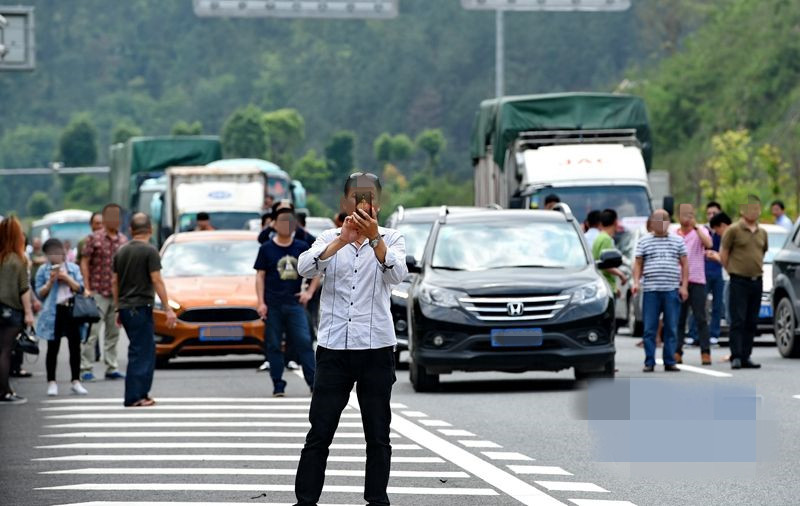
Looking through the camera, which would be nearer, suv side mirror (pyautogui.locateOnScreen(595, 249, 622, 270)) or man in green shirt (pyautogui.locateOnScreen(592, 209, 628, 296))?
suv side mirror (pyautogui.locateOnScreen(595, 249, 622, 270))

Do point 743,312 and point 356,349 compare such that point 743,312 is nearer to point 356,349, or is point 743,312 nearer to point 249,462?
point 249,462

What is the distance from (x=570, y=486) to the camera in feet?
37.0

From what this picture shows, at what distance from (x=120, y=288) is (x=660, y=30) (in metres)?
148

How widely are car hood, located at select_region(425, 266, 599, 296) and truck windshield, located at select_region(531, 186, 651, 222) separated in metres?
12.9

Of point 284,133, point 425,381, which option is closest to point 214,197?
point 425,381

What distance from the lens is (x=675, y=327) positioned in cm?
2100

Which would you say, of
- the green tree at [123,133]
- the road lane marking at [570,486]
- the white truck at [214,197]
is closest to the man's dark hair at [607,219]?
the road lane marking at [570,486]

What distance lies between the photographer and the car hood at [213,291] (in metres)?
23.8

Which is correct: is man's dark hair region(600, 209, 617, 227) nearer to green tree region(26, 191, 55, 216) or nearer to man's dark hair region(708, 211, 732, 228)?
man's dark hair region(708, 211, 732, 228)

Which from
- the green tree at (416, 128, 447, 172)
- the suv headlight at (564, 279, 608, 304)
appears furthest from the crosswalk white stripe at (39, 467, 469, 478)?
the green tree at (416, 128, 447, 172)

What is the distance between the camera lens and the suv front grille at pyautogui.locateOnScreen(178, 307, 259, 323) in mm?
23672

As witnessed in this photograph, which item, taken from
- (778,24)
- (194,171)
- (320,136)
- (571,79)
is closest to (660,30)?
(571,79)

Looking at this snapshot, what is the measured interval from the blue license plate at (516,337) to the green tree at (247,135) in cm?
15631

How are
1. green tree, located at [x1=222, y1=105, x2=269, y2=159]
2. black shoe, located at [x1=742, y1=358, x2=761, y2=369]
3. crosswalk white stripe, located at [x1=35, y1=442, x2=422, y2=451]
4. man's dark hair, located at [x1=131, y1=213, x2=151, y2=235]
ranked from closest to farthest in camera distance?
1. crosswalk white stripe, located at [x1=35, y1=442, x2=422, y2=451]
2. man's dark hair, located at [x1=131, y1=213, x2=151, y2=235]
3. black shoe, located at [x1=742, y1=358, x2=761, y2=369]
4. green tree, located at [x1=222, y1=105, x2=269, y2=159]
